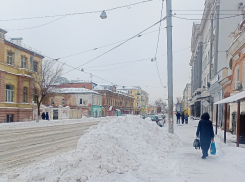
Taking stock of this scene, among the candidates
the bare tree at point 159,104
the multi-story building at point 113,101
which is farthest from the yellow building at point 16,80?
the bare tree at point 159,104

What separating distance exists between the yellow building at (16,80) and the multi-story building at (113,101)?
100 feet

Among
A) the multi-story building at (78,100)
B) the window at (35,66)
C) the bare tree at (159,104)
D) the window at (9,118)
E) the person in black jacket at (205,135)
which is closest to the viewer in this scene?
the person in black jacket at (205,135)

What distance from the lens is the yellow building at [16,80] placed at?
30062 millimetres

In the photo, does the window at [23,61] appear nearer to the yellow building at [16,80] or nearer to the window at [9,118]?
the yellow building at [16,80]

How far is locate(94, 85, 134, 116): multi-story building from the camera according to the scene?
66.8m

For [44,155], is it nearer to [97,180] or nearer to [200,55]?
[97,180]

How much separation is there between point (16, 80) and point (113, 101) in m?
43.0

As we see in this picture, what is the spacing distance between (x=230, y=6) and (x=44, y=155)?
29.1 m

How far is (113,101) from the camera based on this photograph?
7419 cm

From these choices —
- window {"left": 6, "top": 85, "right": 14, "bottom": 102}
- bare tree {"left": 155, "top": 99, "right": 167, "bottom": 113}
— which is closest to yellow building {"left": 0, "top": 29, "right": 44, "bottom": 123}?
window {"left": 6, "top": 85, "right": 14, "bottom": 102}

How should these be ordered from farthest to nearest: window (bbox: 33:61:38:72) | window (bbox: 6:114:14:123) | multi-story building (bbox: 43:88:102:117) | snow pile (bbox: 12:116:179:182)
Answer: multi-story building (bbox: 43:88:102:117), window (bbox: 33:61:38:72), window (bbox: 6:114:14:123), snow pile (bbox: 12:116:179:182)

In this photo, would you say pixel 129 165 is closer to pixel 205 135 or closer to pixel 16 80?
pixel 205 135

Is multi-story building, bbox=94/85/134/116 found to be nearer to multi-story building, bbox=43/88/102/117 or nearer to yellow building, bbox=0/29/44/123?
multi-story building, bbox=43/88/102/117

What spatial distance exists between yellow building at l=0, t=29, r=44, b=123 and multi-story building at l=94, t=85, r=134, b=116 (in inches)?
1201
